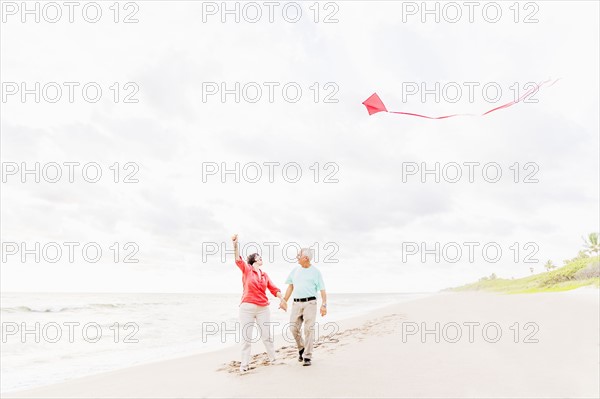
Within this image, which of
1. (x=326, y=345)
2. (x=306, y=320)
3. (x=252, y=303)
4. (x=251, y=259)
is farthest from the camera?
(x=326, y=345)

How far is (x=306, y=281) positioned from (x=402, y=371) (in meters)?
2.48

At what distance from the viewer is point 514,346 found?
10.3m

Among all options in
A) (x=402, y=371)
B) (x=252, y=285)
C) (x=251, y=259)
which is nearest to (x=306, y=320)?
(x=252, y=285)

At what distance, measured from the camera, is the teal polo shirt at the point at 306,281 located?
29.3ft

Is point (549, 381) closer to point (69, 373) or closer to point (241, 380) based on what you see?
point (241, 380)

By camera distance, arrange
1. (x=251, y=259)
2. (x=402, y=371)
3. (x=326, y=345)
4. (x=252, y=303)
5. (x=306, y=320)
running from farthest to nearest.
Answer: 1. (x=326, y=345)
2. (x=251, y=259)
3. (x=252, y=303)
4. (x=306, y=320)
5. (x=402, y=371)

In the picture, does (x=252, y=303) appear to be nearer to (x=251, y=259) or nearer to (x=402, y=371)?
(x=251, y=259)

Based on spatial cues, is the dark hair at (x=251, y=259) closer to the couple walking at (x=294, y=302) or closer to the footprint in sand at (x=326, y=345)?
the couple walking at (x=294, y=302)

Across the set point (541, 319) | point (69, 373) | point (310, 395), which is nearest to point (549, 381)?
point (310, 395)

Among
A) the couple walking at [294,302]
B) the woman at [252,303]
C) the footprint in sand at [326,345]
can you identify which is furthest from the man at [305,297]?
the footprint in sand at [326,345]

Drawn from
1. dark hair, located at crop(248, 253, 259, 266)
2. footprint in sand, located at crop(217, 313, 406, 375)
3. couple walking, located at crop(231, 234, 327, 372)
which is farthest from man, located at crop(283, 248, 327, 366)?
footprint in sand, located at crop(217, 313, 406, 375)

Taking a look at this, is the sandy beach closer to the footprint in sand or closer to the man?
the footprint in sand

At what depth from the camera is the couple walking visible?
884cm

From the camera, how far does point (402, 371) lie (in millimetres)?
8211
